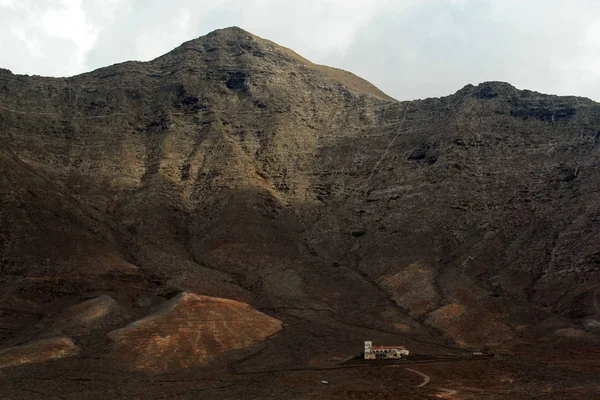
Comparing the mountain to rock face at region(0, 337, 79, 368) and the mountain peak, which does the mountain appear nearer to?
rock face at region(0, 337, 79, 368)

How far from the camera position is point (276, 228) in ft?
418

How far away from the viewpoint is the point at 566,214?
4587 inches

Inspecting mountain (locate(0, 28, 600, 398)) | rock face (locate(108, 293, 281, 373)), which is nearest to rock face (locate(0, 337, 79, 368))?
mountain (locate(0, 28, 600, 398))

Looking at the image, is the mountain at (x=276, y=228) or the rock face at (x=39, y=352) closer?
Answer: the rock face at (x=39, y=352)

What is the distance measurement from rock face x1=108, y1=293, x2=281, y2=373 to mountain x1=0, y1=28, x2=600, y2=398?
0.32 metres

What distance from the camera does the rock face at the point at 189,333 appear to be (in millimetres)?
72250

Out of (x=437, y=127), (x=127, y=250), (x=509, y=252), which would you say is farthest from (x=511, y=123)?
(x=127, y=250)

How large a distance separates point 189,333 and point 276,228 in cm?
5092

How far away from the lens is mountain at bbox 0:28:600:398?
7500 cm

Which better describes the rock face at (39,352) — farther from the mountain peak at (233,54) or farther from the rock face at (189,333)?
the mountain peak at (233,54)

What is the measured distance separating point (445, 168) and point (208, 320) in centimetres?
7106

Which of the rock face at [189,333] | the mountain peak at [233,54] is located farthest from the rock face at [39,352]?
the mountain peak at [233,54]

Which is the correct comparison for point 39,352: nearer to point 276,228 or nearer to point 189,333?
point 189,333

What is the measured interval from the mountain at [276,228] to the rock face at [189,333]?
1.05 feet
